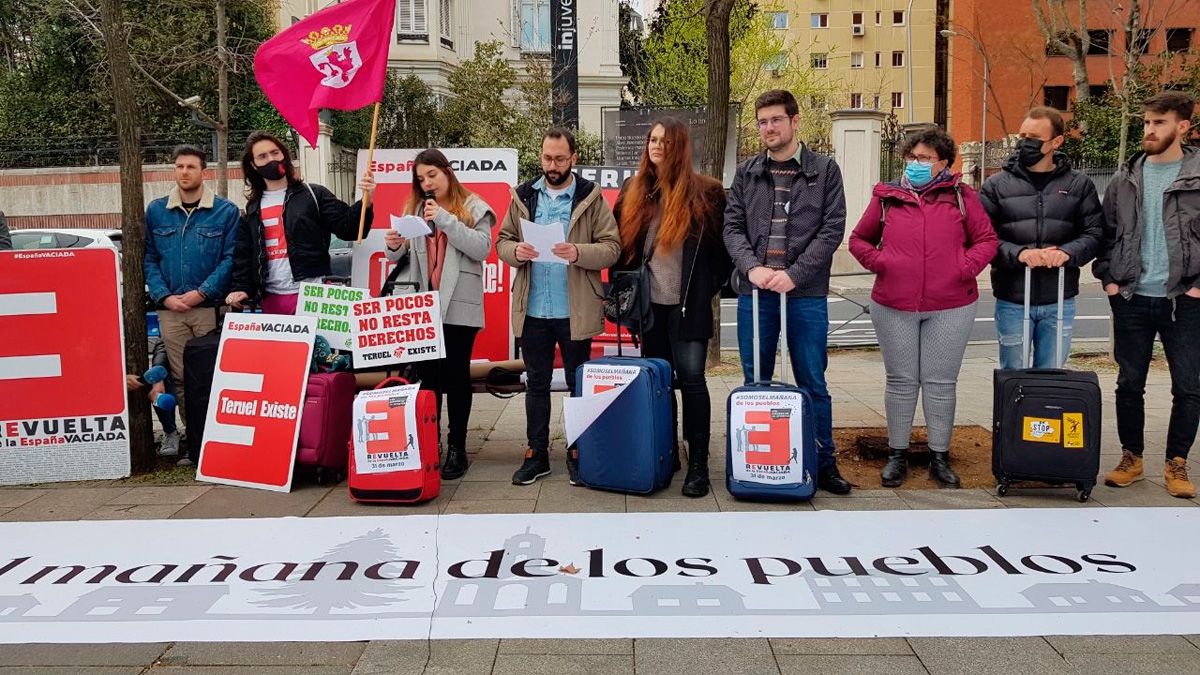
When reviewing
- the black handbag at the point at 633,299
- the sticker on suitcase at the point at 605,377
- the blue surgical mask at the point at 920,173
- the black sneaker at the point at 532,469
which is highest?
the blue surgical mask at the point at 920,173

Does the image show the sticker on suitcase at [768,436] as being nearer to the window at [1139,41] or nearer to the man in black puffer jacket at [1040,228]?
the man in black puffer jacket at [1040,228]

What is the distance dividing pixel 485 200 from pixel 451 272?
71.6 inches

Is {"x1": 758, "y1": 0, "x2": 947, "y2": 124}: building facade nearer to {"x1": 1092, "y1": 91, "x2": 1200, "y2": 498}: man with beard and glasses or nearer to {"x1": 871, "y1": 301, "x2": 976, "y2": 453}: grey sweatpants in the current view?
{"x1": 1092, "y1": 91, "x2": 1200, "y2": 498}: man with beard and glasses

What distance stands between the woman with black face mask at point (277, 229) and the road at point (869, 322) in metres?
5.94

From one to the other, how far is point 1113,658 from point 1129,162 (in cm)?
304

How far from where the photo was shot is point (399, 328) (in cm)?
551

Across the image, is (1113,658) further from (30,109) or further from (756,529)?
(30,109)

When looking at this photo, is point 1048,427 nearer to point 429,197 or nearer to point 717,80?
point 429,197

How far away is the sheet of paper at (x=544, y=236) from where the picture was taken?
211 inches

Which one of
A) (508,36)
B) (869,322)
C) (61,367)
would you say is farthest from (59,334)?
(508,36)

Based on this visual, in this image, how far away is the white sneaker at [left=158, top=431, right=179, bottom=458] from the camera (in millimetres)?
6301

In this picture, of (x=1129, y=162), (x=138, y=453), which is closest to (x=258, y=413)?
(x=138, y=453)

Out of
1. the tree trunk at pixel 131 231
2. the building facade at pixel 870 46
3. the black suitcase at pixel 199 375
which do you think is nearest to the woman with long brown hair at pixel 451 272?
the black suitcase at pixel 199 375

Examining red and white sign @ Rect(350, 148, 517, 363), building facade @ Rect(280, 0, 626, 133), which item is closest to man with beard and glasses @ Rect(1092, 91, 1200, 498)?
red and white sign @ Rect(350, 148, 517, 363)
